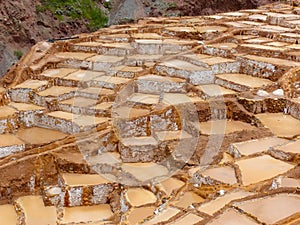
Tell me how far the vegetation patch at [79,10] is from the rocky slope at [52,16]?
0.15 meters

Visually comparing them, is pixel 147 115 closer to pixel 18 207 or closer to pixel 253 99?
pixel 253 99

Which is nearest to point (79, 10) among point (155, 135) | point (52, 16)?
point (52, 16)

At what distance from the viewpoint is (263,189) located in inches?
131

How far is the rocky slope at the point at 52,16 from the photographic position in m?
12.8

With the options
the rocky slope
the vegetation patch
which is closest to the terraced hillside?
the rocky slope

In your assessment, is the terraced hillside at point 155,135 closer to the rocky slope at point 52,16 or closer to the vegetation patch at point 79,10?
the rocky slope at point 52,16

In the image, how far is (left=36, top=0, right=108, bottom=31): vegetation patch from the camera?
14.6 meters

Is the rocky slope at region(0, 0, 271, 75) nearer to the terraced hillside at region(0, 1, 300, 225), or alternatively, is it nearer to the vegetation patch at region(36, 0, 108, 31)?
the vegetation patch at region(36, 0, 108, 31)

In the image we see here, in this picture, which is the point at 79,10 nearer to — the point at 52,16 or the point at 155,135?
the point at 52,16

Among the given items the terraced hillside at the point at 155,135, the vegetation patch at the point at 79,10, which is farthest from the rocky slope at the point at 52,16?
the terraced hillside at the point at 155,135

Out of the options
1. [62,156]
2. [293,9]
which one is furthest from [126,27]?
[62,156]

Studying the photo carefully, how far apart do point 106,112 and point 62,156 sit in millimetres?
851

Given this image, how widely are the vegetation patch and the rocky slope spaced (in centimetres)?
15

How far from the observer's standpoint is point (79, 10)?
15.2 m
